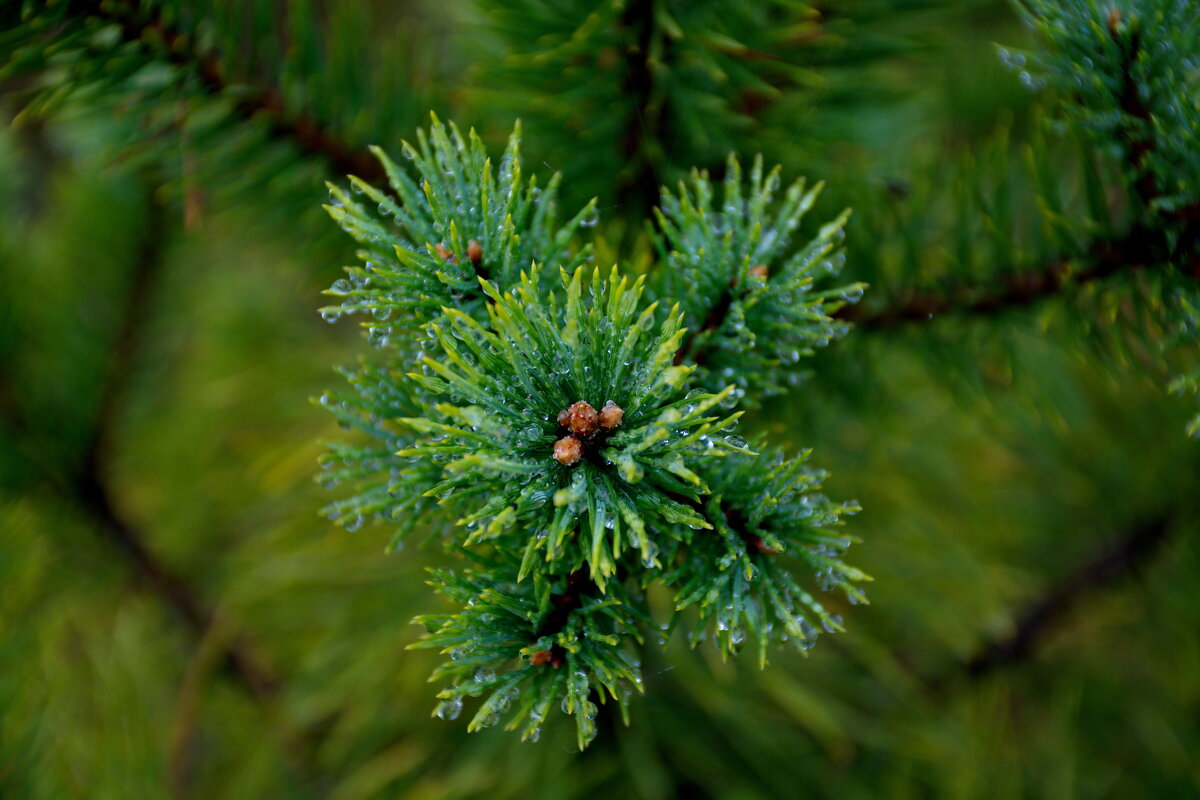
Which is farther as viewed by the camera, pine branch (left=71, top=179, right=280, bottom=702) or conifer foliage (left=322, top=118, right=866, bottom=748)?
pine branch (left=71, top=179, right=280, bottom=702)

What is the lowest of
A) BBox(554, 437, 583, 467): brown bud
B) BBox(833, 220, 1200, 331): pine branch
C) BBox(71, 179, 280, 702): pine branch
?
BBox(833, 220, 1200, 331): pine branch

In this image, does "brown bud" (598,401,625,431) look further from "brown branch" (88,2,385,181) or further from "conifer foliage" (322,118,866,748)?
"brown branch" (88,2,385,181)

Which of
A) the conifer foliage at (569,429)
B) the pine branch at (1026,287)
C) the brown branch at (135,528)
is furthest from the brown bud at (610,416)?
the brown branch at (135,528)

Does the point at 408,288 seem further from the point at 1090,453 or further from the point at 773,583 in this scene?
the point at 1090,453

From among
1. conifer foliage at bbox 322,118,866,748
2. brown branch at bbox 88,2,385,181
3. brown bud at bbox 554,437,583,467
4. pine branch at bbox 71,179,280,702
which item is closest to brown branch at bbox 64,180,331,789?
pine branch at bbox 71,179,280,702

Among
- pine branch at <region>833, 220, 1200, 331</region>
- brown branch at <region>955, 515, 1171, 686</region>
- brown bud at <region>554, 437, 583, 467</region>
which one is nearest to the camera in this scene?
brown bud at <region>554, 437, 583, 467</region>

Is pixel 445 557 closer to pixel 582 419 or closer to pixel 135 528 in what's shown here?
pixel 135 528

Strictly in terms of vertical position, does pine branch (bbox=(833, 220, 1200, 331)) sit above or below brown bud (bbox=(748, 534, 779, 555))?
above

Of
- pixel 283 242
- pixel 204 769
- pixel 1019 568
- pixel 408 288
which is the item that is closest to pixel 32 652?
pixel 204 769
